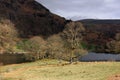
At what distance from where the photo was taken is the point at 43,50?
384 feet

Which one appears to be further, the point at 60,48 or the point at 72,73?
the point at 60,48

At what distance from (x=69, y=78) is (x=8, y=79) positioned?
9562 mm

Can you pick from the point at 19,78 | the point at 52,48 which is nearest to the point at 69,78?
the point at 19,78

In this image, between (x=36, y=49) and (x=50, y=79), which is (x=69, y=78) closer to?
(x=50, y=79)

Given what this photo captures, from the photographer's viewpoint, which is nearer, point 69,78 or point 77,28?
point 69,78

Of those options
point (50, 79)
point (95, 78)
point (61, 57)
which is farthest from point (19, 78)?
point (61, 57)

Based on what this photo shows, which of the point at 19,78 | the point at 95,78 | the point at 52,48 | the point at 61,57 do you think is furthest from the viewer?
the point at 52,48

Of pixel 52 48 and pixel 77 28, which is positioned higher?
pixel 77 28

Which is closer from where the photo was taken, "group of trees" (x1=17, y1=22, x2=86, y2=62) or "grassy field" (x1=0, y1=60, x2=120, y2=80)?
"grassy field" (x1=0, y1=60, x2=120, y2=80)

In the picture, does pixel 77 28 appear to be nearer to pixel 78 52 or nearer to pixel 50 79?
pixel 78 52

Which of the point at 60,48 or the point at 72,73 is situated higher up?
the point at 72,73

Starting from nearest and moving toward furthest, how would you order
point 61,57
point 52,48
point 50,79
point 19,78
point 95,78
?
point 95,78
point 50,79
point 19,78
point 61,57
point 52,48

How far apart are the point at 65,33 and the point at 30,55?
120 feet

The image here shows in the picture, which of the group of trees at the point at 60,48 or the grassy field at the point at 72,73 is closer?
the grassy field at the point at 72,73
